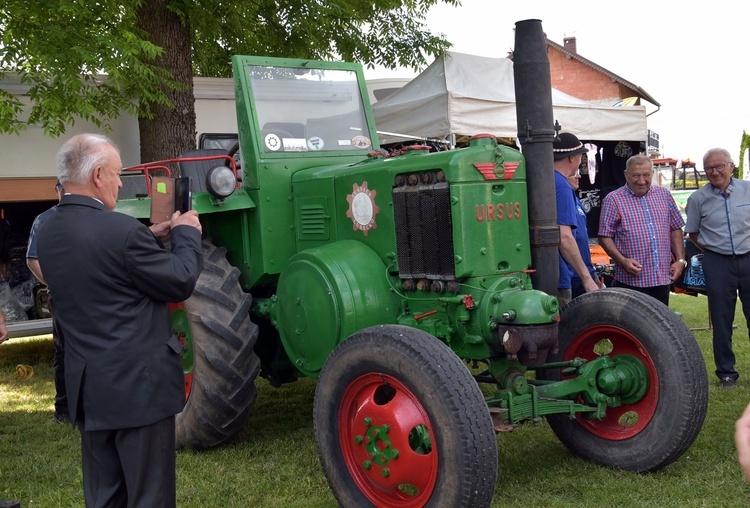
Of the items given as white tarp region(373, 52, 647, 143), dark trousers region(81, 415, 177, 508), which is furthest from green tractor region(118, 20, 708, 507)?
white tarp region(373, 52, 647, 143)

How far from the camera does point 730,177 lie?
6059 mm

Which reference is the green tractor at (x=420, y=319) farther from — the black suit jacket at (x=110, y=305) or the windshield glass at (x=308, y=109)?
the black suit jacket at (x=110, y=305)

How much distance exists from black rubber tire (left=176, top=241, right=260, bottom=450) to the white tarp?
4.95 m

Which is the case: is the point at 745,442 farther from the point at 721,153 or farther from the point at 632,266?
the point at 721,153

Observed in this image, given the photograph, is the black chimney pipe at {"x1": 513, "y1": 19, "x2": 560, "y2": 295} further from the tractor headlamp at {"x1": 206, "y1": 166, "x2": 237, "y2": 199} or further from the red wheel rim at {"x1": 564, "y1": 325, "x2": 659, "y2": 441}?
the tractor headlamp at {"x1": 206, "y1": 166, "x2": 237, "y2": 199}

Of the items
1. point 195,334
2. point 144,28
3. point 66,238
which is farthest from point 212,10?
point 66,238

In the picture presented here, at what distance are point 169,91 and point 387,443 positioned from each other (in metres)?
5.63

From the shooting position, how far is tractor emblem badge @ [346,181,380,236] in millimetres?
Answer: 4285

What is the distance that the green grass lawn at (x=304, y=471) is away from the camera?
382 cm

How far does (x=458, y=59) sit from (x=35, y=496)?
6952 millimetres

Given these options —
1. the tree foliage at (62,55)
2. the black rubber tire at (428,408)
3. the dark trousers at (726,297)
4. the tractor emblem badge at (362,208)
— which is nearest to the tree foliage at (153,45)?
the tree foliage at (62,55)

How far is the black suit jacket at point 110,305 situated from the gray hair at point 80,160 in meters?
0.08

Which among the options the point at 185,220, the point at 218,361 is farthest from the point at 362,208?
the point at 185,220

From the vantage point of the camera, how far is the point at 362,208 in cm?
434
